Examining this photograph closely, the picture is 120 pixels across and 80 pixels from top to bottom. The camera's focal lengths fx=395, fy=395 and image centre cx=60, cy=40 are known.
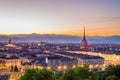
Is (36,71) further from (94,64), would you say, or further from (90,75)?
(94,64)

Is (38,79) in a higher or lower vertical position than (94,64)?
higher

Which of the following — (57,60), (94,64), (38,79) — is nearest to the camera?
(38,79)

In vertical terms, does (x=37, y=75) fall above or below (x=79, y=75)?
above

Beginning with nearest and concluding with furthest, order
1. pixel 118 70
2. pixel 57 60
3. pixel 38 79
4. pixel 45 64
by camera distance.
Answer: pixel 38 79
pixel 118 70
pixel 45 64
pixel 57 60

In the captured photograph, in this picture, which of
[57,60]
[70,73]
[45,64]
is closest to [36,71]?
[70,73]

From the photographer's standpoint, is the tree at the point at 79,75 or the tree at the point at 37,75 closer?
the tree at the point at 37,75

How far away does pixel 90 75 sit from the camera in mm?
36781

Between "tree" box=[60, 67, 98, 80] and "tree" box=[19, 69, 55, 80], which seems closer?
"tree" box=[19, 69, 55, 80]

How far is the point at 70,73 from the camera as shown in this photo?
37.0 meters

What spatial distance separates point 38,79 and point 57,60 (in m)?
69.4

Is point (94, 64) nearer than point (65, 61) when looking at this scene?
No

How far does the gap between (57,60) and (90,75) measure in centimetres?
6834

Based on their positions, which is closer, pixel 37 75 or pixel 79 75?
pixel 37 75

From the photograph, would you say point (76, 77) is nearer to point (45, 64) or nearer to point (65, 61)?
point (45, 64)
